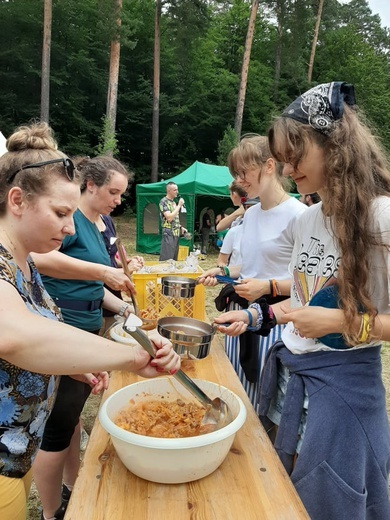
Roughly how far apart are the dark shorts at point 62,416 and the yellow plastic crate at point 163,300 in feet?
2.70

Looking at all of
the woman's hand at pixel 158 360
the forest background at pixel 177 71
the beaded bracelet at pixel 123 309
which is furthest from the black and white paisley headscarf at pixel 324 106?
the forest background at pixel 177 71

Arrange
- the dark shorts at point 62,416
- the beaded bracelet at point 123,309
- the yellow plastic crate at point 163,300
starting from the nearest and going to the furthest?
1. the dark shorts at point 62,416
2. the beaded bracelet at point 123,309
3. the yellow plastic crate at point 163,300

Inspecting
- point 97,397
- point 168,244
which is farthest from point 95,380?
point 168,244

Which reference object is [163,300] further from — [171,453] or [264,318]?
[171,453]

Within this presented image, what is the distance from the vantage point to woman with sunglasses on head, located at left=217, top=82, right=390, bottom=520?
124 centimetres

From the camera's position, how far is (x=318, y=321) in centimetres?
127

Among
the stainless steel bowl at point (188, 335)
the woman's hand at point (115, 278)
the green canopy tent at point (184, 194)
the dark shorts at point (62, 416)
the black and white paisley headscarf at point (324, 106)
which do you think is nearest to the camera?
the black and white paisley headscarf at point (324, 106)

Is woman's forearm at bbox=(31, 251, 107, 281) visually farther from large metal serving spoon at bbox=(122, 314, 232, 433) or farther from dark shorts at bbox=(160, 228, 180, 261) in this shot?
dark shorts at bbox=(160, 228, 180, 261)

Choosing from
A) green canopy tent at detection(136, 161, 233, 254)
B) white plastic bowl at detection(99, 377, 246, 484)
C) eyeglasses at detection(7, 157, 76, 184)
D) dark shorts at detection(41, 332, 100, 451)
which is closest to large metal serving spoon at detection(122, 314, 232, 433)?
white plastic bowl at detection(99, 377, 246, 484)

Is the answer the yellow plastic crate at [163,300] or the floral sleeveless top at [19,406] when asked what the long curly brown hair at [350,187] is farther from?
the yellow plastic crate at [163,300]

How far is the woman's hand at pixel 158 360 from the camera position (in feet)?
3.62

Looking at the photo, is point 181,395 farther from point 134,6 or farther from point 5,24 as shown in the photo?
point 134,6

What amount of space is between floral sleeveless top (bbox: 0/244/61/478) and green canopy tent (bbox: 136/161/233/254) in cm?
1023

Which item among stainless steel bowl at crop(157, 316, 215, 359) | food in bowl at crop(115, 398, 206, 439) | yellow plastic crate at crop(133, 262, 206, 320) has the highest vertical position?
stainless steel bowl at crop(157, 316, 215, 359)
